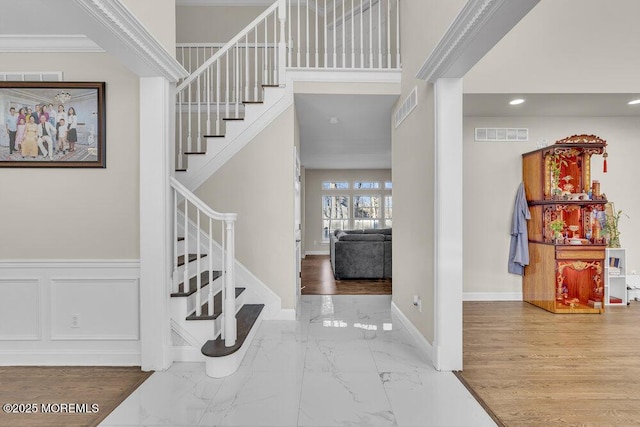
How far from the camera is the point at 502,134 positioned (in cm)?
455

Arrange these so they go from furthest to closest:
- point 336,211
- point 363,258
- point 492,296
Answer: point 336,211 < point 363,258 < point 492,296

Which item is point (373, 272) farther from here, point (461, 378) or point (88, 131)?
point (88, 131)

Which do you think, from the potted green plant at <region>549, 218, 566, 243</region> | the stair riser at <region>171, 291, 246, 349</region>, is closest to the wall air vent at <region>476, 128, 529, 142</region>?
the potted green plant at <region>549, 218, 566, 243</region>

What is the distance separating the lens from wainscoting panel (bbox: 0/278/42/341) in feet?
→ 8.36

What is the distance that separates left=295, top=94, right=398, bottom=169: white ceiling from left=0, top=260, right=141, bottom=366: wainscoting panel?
2.72m

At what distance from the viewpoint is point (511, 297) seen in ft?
14.8

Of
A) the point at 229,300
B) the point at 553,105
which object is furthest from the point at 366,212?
the point at 229,300

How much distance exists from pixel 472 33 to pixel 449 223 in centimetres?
131

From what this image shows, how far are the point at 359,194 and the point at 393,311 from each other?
6636 mm

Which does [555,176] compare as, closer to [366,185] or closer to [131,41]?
[131,41]

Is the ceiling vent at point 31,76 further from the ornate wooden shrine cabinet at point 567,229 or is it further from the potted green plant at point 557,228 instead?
the potted green plant at point 557,228

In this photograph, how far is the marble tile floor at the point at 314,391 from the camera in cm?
188

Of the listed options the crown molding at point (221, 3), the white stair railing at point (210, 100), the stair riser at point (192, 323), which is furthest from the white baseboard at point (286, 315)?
the crown molding at point (221, 3)

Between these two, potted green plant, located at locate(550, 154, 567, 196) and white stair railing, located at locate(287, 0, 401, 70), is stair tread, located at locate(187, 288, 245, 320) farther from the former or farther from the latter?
potted green plant, located at locate(550, 154, 567, 196)
